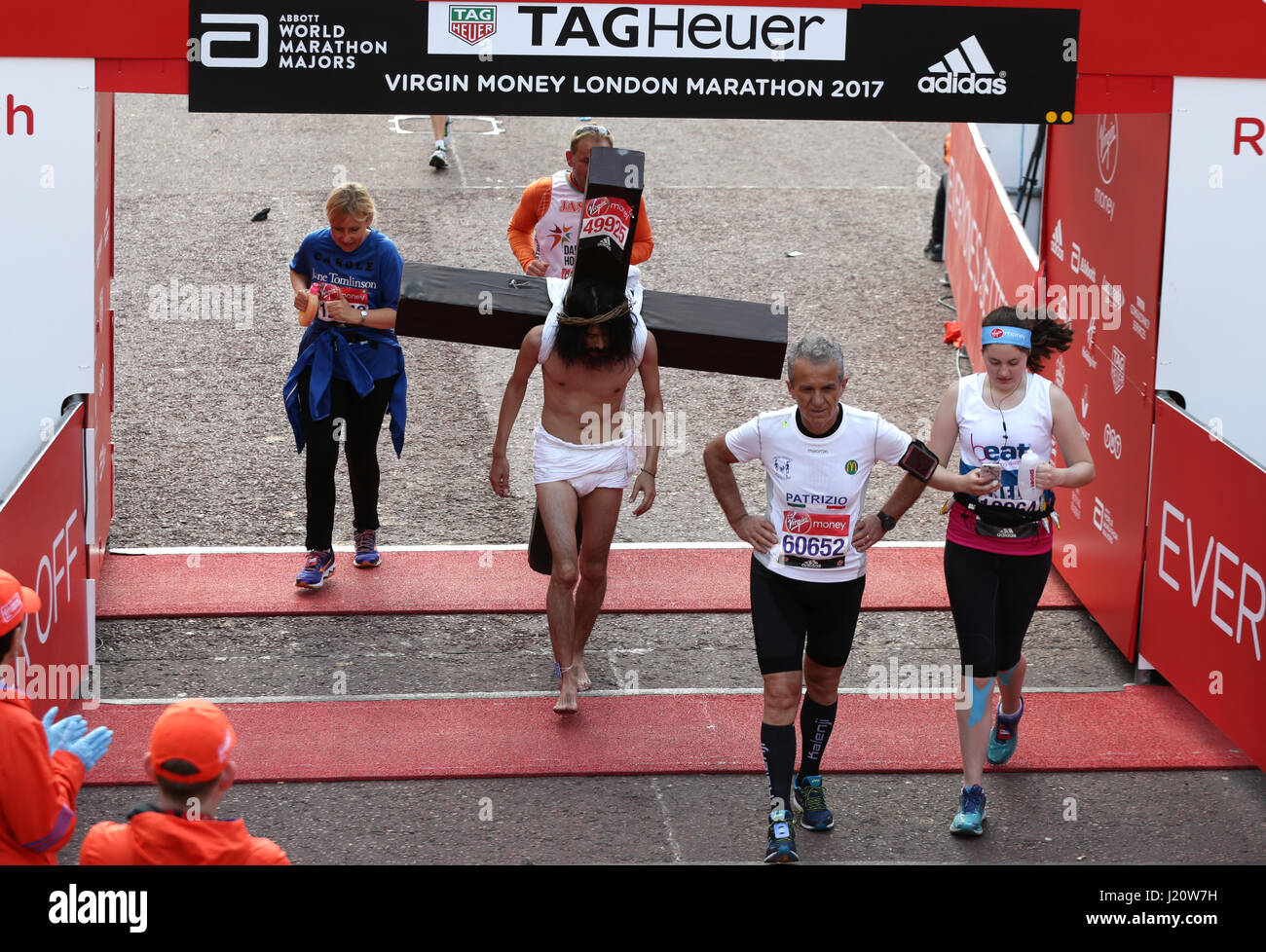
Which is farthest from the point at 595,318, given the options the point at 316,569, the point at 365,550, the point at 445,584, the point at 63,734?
the point at 63,734

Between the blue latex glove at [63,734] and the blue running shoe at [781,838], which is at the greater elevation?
the blue latex glove at [63,734]

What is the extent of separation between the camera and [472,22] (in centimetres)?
678

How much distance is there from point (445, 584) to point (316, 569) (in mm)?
691

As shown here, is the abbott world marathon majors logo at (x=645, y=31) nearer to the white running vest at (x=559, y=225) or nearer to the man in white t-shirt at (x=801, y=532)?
the white running vest at (x=559, y=225)

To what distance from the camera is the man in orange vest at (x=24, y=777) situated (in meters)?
4.16

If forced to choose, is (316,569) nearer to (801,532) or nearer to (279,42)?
(279,42)

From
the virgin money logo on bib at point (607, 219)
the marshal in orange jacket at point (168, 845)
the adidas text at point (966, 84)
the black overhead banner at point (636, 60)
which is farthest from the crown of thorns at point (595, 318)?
the marshal in orange jacket at point (168, 845)

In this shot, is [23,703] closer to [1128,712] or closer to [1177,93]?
[1128,712]

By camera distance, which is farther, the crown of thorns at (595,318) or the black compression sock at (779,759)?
the crown of thorns at (595,318)

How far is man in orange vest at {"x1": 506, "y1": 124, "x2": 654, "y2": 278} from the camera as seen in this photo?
813cm

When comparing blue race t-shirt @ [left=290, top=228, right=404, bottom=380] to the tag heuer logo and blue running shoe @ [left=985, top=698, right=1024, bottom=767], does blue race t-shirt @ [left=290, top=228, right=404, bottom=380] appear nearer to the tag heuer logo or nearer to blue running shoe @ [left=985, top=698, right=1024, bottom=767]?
the tag heuer logo

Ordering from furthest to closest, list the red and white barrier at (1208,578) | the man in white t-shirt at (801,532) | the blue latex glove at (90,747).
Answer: the red and white barrier at (1208,578), the man in white t-shirt at (801,532), the blue latex glove at (90,747)

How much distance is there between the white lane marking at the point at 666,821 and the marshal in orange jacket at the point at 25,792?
2.44 metres
